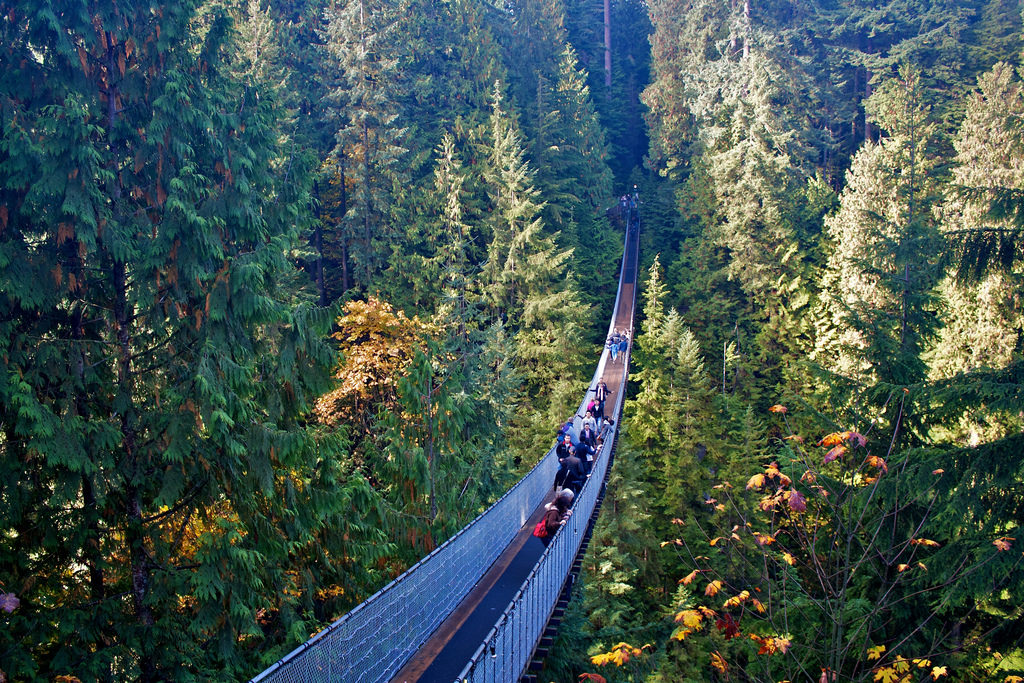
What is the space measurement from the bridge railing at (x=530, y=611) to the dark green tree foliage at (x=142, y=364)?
2.07 m

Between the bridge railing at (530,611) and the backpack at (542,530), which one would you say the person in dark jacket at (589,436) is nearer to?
the bridge railing at (530,611)

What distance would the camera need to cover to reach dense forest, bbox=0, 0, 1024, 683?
634 cm

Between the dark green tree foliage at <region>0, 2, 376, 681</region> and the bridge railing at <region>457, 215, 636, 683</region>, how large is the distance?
2072mm

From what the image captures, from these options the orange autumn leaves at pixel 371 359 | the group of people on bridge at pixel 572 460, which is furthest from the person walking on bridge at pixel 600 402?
the orange autumn leaves at pixel 371 359

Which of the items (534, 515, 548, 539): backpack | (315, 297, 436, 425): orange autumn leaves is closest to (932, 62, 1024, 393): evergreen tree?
(534, 515, 548, 539): backpack

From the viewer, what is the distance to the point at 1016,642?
6336mm

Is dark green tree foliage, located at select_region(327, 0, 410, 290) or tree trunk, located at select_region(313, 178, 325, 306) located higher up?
dark green tree foliage, located at select_region(327, 0, 410, 290)

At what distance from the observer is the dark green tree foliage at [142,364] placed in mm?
6336

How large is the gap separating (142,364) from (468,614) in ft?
12.9

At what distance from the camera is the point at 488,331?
18.0 metres

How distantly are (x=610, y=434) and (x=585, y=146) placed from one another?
20.3m

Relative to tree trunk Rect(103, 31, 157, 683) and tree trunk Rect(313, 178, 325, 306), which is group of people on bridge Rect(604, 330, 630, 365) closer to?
tree trunk Rect(313, 178, 325, 306)

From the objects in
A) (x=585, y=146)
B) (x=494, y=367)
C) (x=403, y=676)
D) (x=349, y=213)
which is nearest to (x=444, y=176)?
(x=349, y=213)

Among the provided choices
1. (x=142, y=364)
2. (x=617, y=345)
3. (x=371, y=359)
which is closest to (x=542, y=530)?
(x=142, y=364)
